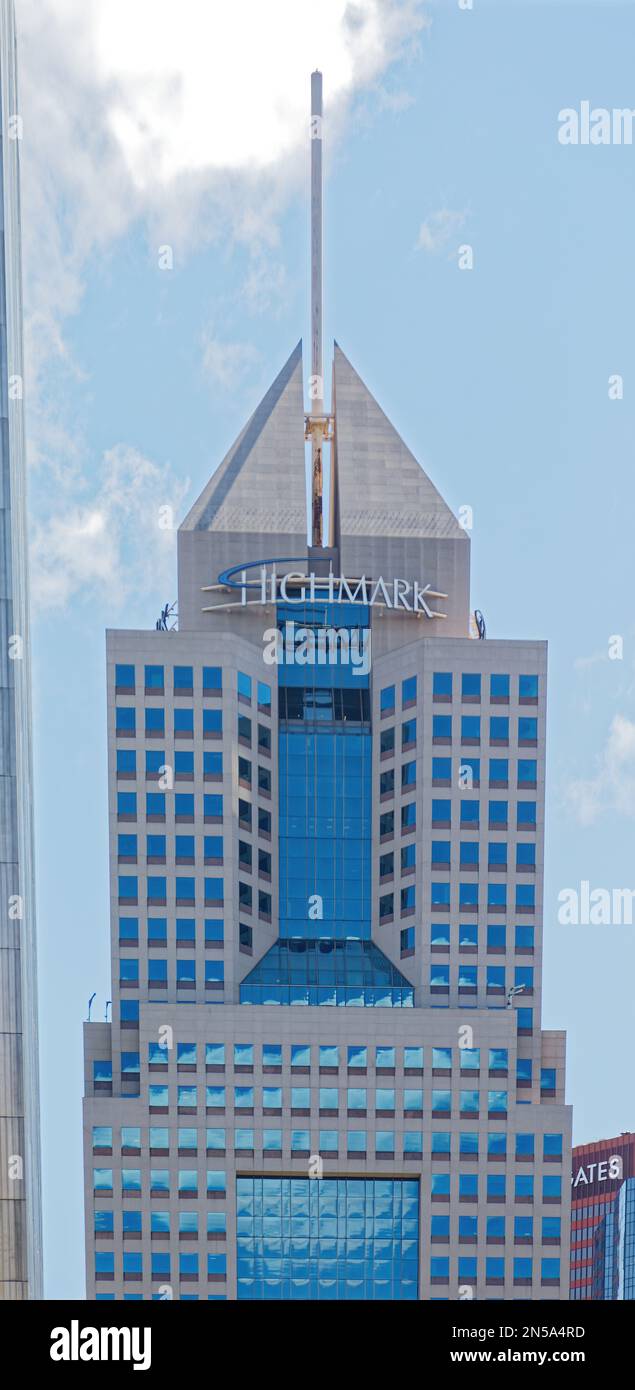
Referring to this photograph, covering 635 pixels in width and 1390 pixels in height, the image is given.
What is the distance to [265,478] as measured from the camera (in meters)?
136

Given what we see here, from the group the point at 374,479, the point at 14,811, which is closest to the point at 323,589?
the point at 374,479

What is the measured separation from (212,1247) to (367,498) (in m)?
57.8

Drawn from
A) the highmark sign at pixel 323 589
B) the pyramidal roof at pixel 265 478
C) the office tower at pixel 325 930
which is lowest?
the office tower at pixel 325 930

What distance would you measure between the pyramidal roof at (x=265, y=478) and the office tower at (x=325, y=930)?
0.89 feet

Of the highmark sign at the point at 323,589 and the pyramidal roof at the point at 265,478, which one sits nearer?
the highmark sign at the point at 323,589

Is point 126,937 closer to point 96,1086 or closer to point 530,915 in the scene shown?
point 96,1086

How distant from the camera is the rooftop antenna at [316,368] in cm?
14225

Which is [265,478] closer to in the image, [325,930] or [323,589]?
[323,589]

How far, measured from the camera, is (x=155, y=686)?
4879 inches

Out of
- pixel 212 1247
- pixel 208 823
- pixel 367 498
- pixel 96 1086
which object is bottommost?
pixel 212 1247

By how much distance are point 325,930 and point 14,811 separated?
24.9 metres

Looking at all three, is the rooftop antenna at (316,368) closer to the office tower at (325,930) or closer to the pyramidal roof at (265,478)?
the pyramidal roof at (265,478)

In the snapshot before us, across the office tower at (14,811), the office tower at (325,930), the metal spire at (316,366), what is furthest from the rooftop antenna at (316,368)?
the office tower at (14,811)
